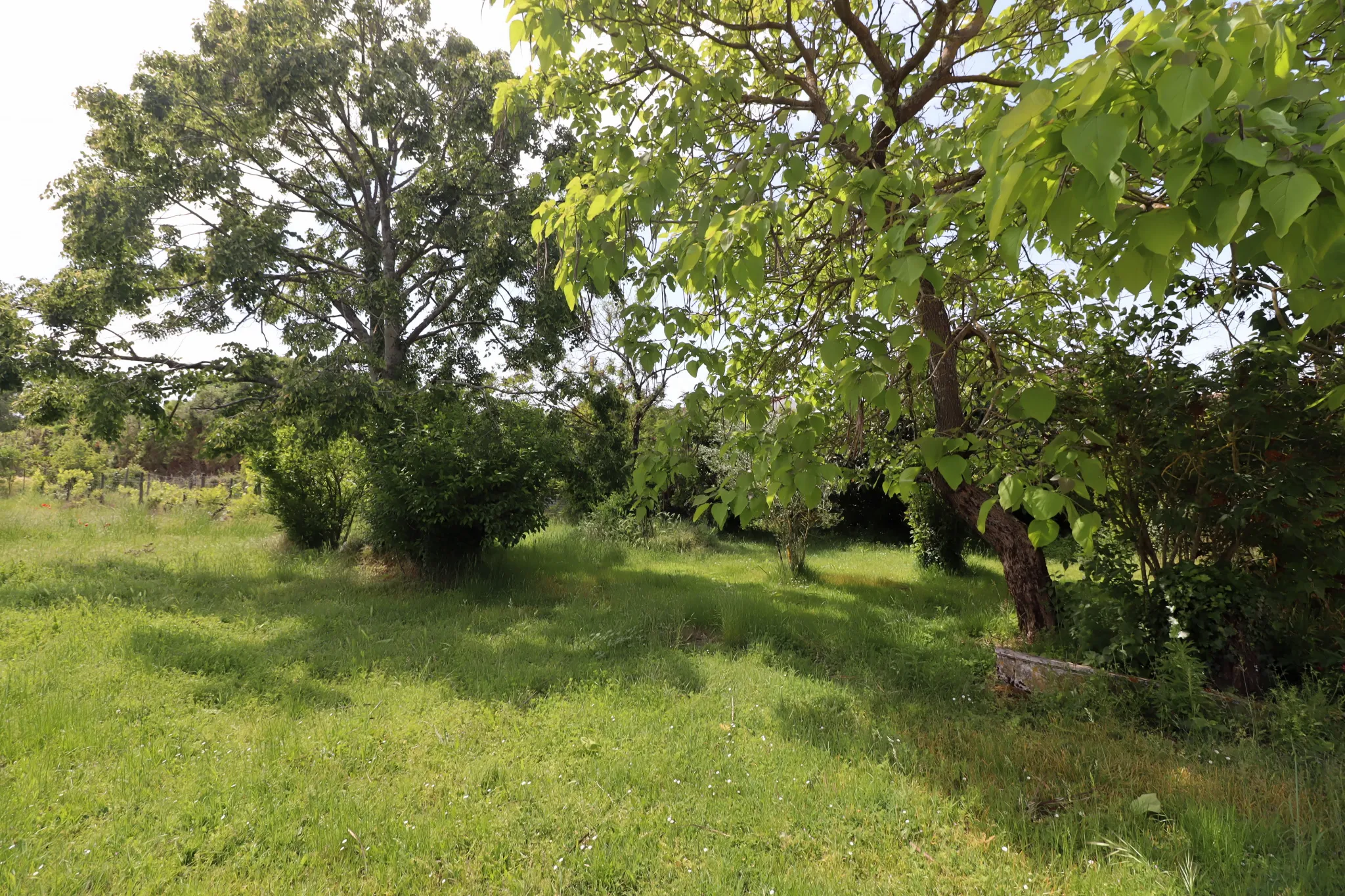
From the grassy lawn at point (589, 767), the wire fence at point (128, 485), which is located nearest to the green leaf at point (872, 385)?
the grassy lawn at point (589, 767)

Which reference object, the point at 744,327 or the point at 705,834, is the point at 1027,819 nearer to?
the point at 705,834

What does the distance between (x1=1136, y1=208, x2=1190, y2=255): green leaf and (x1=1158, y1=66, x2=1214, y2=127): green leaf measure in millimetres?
191

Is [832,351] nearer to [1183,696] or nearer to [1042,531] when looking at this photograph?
[1042,531]

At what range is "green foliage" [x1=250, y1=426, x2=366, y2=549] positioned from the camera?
9.88 metres

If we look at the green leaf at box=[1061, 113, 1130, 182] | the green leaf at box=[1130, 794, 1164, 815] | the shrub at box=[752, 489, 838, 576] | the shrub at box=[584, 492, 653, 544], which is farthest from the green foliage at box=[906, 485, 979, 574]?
the green leaf at box=[1061, 113, 1130, 182]

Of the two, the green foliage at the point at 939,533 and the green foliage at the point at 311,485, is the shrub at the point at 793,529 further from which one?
the green foliage at the point at 311,485

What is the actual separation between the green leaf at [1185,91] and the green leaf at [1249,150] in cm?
10

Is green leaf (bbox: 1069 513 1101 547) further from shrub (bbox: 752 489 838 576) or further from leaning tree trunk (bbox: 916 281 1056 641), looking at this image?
shrub (bbox: 752 489 838 576)

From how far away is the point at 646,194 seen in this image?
Answer: 2395 millimetres

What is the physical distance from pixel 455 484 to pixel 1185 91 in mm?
7882

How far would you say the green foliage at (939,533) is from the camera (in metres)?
10.2

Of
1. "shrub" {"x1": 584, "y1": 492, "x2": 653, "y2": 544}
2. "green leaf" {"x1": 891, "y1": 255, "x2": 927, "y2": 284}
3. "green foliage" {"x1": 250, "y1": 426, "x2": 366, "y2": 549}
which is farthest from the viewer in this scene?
"shrub" {"x1": 584, "y1": 492, "x2": 653, "y2": 544}

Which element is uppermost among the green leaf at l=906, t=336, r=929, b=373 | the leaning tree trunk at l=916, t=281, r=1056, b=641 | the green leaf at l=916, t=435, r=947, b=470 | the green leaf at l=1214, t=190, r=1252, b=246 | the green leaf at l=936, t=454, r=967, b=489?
the green leaf at l=1214, t=190, r=1252, b=246

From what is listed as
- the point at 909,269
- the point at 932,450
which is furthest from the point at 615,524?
the point at 909,269
